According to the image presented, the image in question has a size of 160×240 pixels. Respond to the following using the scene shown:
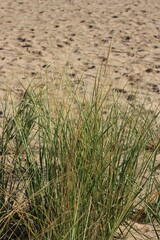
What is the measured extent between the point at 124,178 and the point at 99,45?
347 centimetres

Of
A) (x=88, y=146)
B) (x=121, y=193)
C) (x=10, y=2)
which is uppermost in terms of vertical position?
(x=88, y=146)

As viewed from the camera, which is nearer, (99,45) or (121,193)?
(121,193)

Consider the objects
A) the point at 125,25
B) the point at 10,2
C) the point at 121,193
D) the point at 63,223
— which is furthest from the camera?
the point at 10,2

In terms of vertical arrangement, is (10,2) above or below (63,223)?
below

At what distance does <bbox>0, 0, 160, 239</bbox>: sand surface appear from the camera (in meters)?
4.35

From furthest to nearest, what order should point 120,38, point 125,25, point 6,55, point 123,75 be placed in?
point 125,25 < point 120,38 < point 6,55 < point 123,75

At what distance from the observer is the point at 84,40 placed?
5.50m

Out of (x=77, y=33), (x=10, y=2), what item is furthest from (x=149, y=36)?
(x=10, y=2)

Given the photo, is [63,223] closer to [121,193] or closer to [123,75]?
[121,193]

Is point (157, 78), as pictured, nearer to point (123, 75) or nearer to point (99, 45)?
point (123, 75)

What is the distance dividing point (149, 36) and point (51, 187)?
13.2 ft

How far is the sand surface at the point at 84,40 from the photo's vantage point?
4.35 m

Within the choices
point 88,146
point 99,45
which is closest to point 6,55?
point 99,45

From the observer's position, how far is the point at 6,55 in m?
5.00
